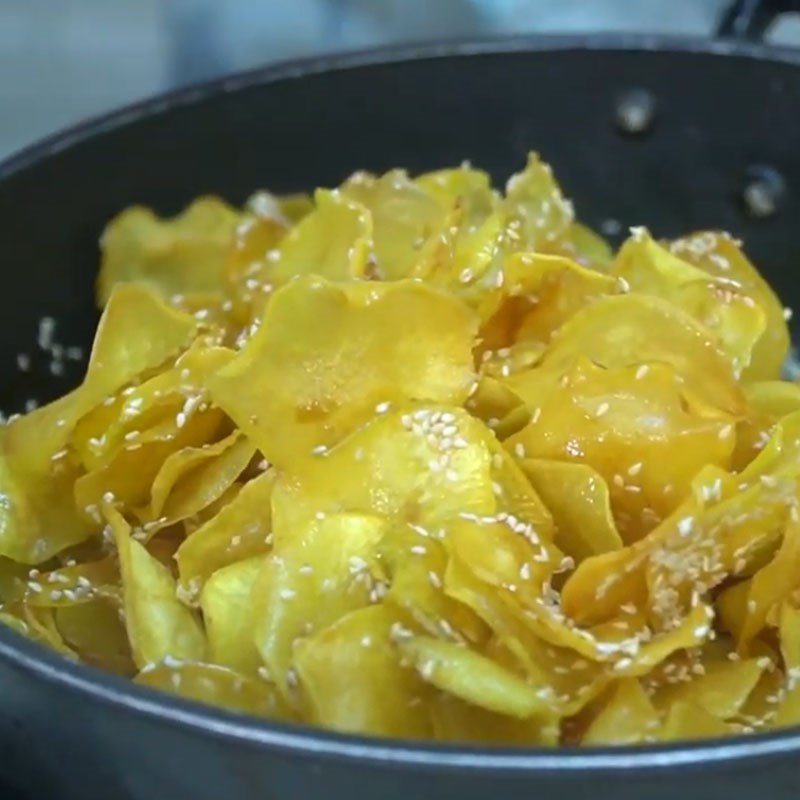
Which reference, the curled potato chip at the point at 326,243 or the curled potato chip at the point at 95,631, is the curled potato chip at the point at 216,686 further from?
the curled potato chip at the point at 326,243

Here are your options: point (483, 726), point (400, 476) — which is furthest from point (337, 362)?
point (483, 726)

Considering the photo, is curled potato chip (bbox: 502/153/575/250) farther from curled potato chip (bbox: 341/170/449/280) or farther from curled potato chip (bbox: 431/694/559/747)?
curled potato chip (bbox: 431/694/559/747)

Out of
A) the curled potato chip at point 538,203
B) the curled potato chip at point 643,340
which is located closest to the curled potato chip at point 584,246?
the curled potato chip at point 538,203

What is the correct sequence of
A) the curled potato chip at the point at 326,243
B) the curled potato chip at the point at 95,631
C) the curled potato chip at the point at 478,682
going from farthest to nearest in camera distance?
1. the curled potato chip at the point at 326,243
2. the curled potato chip at the point at 95,631
3. the curled potato chip at the point at 478,682

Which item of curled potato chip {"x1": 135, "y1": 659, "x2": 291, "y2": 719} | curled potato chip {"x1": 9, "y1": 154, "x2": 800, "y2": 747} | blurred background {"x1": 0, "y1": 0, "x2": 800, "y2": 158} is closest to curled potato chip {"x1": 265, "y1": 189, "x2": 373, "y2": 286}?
curled potato chip {"x1": 9, "y1": 154, "x2": 800, "y2": 747}

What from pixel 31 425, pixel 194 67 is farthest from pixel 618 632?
pixel 194 67

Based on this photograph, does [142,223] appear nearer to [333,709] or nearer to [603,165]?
[603,165]
